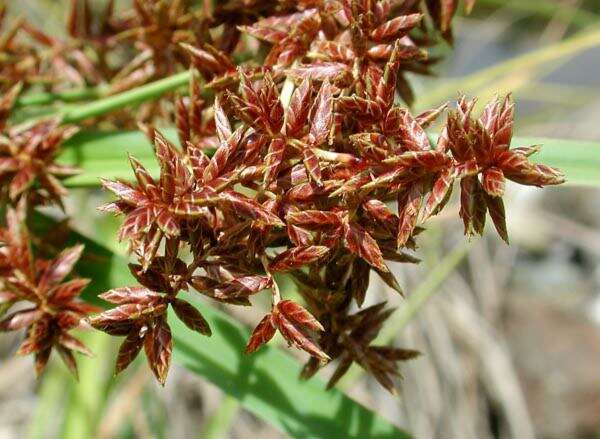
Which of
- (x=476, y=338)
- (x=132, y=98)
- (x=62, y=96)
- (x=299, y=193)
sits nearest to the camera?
(x=299, y=193)

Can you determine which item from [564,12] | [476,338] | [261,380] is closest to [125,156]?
[261,380]

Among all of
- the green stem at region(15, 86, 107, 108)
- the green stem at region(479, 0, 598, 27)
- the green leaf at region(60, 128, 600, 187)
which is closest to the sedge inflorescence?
the green leaf at region(60, 128, 600, 187)

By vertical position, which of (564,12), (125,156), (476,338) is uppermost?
(125,156)

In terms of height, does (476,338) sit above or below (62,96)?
below

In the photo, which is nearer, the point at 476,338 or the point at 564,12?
the point at 564,12

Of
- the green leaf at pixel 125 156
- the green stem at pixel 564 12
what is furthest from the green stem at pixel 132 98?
the green stem at pixel 564 12

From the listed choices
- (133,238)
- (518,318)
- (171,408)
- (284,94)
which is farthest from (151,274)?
(518,318)

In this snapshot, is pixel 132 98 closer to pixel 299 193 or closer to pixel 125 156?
pixel 125 156
